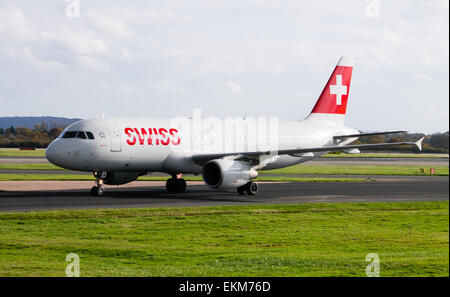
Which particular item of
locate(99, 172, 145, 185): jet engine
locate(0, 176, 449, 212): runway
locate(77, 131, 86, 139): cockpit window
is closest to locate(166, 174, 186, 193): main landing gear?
locate(0, 176, 449, 212): runway

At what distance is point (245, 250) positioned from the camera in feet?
66.8

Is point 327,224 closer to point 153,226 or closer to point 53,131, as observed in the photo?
point 153,226

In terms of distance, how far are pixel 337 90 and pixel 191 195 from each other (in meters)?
16.9

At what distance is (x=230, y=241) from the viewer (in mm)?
22297

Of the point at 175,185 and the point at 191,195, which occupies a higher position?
the point at 175,185

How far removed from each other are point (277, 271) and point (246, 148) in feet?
90.0

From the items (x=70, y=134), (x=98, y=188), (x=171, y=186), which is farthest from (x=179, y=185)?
(x=70, y=134)

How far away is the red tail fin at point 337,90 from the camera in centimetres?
4994

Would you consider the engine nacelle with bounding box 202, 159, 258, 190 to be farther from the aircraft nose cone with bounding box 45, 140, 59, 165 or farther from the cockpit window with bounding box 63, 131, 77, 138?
the aircraft nose cone with bounding box 45, 140, 59, 165

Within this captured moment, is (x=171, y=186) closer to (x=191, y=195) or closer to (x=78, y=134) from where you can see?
(x=191, y=195)

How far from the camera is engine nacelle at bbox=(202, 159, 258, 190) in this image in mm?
36844

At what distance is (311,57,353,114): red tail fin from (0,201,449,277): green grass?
18265 millimetres

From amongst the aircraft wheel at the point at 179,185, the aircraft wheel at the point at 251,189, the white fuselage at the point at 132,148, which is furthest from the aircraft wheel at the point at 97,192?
the aircraft wheel at the point at 251,189
